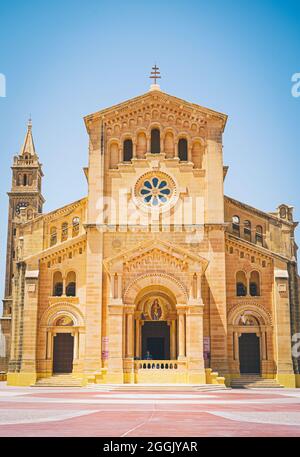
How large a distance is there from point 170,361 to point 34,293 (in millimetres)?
12886

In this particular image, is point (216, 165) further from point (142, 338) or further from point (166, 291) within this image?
point (142, 338)

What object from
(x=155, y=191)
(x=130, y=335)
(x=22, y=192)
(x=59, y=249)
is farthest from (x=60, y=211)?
(x=22, y=192)

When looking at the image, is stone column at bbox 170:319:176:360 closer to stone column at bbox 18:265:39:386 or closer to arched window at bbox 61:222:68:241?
stone column at bbox 18:265:39:386

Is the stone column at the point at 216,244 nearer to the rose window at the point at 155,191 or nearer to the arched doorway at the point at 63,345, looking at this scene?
the rose window at the point at 155,191

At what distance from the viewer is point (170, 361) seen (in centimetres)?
4622

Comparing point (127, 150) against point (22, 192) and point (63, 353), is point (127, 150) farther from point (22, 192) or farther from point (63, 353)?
point (22, 192)

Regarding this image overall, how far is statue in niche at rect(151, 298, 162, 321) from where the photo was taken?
1993 inches

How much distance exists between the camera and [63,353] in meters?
51.5

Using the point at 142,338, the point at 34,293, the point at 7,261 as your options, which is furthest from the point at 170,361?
the point at 7,261

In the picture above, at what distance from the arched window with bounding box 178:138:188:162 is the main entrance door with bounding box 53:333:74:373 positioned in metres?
18.0

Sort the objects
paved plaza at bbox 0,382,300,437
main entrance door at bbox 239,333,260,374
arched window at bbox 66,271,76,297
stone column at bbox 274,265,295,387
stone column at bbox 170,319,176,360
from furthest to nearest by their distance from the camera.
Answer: arched window at bbox 66,271,76,297 → main entrance door at bbox 239,333,260,374 → stone column at bbox 274,265,295,387 → stone column at bbox 170,319,176,360 → paved plaza at bbox 0,382,300,437

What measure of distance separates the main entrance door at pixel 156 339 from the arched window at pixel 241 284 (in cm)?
705

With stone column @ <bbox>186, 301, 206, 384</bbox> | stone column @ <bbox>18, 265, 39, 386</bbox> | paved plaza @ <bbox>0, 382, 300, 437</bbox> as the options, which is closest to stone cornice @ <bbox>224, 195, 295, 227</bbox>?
stone column @ <bbox>186, 301, 206, 384</bbox>

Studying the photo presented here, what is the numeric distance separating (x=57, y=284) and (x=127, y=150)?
13096mm
